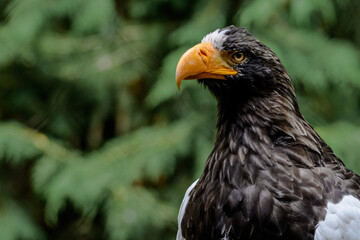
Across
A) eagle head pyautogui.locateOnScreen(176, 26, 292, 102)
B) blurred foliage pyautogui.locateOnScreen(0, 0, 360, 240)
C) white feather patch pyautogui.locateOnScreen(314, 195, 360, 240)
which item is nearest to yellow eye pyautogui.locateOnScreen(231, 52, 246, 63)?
eagle head pyautogui.locateOnScreen(176, 26, 292, 102)

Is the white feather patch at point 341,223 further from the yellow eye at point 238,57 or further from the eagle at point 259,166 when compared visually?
the yellow eye at point 238,57

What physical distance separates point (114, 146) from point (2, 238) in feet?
3.12

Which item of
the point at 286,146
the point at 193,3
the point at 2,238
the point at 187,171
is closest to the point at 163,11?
the point at 193,3

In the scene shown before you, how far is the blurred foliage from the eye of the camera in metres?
3.03

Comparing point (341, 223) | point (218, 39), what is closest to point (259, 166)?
point (341, 223)

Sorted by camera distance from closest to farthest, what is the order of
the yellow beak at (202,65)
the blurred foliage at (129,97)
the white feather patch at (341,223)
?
the white feather patch at (341,223) → the yellow beak at (202,65) → the blurred foliage at (129,97)

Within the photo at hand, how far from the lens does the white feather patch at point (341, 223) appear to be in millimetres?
1529

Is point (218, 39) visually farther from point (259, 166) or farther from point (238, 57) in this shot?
point (259, 166)

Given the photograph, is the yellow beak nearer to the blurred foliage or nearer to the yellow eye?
the yellow eye

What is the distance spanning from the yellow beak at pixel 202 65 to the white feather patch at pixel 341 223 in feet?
1.89

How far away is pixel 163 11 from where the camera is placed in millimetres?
3662

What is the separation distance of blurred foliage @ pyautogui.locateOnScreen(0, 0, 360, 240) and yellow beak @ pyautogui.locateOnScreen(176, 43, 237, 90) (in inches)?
44.0

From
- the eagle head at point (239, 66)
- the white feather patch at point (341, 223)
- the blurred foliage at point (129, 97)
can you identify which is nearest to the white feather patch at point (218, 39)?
the eagle head at point (239, 66)

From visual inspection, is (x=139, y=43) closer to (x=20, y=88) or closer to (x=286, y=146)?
(x=20, y=88)
